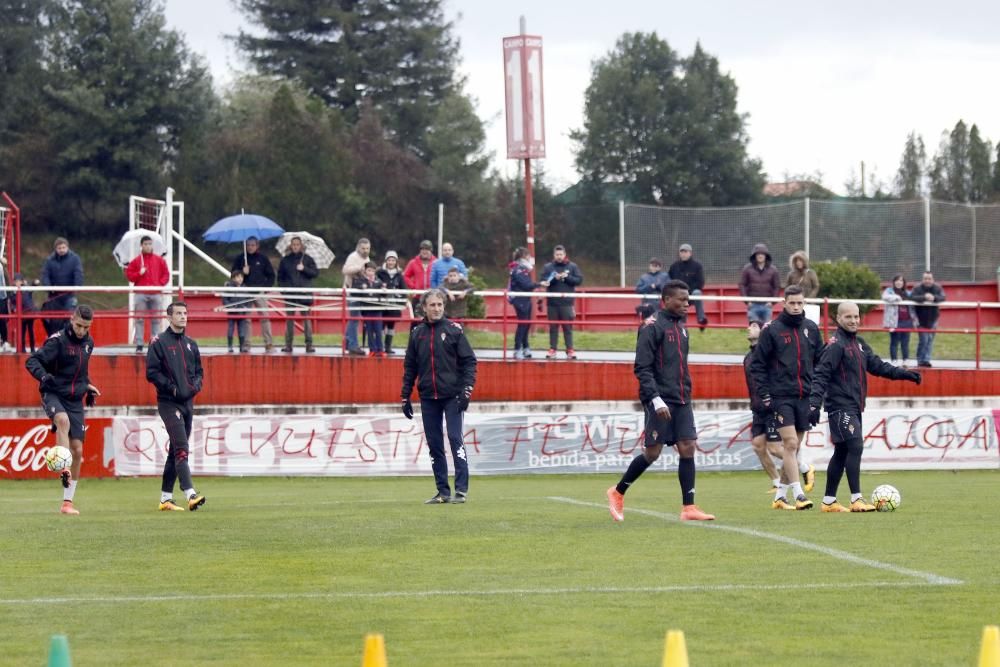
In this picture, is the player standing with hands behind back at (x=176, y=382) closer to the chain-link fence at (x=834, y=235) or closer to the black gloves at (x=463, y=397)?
the black gloves at (x=463, y=397)

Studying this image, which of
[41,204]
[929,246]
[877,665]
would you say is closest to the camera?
[877,665]

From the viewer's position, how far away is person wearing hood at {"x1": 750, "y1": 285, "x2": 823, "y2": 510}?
14344mm

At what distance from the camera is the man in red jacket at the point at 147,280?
82.5ft

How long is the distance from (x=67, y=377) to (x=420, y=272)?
11.1m

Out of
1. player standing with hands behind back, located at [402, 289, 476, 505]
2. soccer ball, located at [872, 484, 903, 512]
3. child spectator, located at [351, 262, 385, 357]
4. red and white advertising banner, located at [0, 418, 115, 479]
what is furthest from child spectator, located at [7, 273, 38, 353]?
soccer ball, located at [872, 484, 903, 512]

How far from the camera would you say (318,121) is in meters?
53.9

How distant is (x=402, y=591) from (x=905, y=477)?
14918mm

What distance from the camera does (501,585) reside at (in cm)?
927

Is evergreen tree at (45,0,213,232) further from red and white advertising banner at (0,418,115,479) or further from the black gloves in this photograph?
the black gloves

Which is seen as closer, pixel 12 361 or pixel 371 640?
pixel 371 640

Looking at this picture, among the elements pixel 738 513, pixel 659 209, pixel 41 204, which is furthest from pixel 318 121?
pixel 738 513

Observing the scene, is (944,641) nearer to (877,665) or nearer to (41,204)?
(877,665)

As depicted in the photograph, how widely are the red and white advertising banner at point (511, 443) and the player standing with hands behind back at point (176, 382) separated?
8.46m

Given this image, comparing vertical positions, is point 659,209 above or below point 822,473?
above
